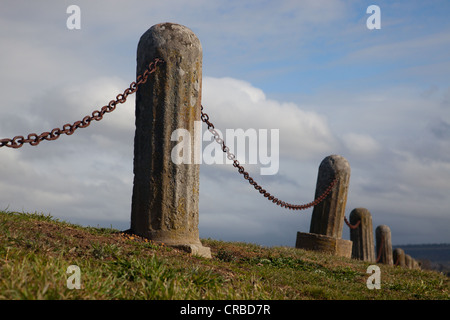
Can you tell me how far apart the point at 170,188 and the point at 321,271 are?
2.80 meters

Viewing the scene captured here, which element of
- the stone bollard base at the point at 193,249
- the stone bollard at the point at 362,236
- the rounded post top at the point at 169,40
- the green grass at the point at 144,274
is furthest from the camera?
the stone bollard at the point at 362,236

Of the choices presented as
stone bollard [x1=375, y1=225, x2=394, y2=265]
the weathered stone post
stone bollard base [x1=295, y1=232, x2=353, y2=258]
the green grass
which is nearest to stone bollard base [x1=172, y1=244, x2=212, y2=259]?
the weathered stone post

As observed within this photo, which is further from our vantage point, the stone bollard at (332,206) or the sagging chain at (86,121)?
the stone bollard at (332,206)

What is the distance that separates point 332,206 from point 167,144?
642cm

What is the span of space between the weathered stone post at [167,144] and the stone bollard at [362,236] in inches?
421

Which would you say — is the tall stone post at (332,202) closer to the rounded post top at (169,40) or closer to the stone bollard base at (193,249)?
the stone bollard base at (193,249)

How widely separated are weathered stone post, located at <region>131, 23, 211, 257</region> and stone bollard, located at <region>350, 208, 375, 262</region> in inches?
421

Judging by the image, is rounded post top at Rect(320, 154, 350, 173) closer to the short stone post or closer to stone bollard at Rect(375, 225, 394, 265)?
stone bollard at Rect(375, 225, 394, 265)

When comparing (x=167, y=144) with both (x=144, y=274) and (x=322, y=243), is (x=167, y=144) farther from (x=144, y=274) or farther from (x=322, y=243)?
(x=322, y=243)

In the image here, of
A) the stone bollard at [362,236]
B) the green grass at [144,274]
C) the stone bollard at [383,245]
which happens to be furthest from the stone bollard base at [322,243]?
the stone bollard at [383,245]

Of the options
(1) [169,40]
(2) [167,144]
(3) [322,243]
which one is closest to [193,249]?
(2) [167,144]

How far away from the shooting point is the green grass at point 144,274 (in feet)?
14.0

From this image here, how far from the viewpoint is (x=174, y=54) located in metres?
7.73
